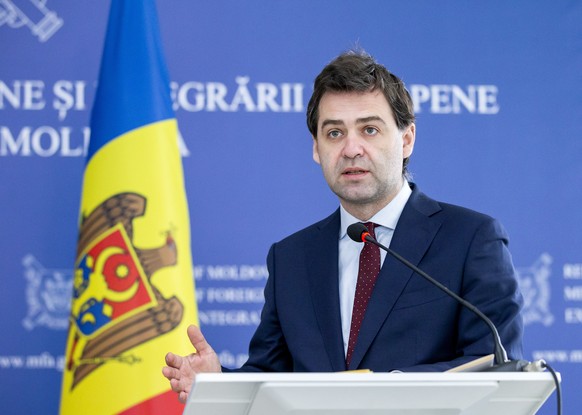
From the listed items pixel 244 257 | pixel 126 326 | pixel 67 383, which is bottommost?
pixel 67 383

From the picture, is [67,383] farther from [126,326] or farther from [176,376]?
[176,376]

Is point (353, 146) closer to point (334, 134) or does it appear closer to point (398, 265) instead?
point (334, 134)

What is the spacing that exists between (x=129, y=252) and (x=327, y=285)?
49.5 inches

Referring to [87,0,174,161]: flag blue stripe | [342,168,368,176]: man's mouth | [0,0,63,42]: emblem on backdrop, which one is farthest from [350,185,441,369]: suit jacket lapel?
[0,0,63,42]: emblem on backdrop

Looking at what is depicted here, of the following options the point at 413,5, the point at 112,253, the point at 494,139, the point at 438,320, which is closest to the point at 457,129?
the point at 494,139

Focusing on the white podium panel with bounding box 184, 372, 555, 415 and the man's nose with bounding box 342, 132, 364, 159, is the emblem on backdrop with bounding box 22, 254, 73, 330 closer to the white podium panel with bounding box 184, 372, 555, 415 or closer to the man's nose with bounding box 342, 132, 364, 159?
the man's nose with bounding box 342, 132, 364, 159

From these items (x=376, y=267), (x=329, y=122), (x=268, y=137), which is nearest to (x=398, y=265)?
(x=376, y=267)

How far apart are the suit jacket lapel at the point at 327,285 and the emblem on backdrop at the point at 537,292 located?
1.84 meters

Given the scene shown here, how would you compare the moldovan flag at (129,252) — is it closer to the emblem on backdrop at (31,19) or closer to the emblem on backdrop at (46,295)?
the emblem on backdrop at (46,295)

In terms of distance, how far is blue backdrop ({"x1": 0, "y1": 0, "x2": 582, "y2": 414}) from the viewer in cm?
421

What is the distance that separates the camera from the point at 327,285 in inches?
109

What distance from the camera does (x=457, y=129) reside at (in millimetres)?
4555

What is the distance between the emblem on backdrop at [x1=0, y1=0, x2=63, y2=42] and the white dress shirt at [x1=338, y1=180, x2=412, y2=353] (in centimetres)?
212

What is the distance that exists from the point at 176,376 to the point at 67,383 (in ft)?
5.60
